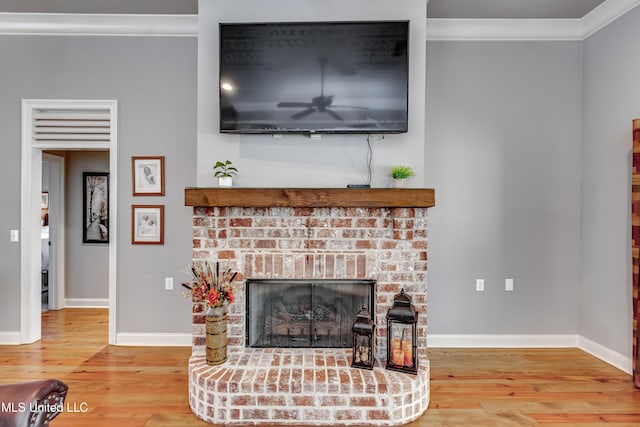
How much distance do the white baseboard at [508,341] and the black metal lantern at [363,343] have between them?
46.8 inches

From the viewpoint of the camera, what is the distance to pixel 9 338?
135 inches

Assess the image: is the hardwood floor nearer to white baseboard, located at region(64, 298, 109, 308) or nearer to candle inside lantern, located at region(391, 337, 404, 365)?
candle inside lantern, located at region(391, 337, 404, 365)

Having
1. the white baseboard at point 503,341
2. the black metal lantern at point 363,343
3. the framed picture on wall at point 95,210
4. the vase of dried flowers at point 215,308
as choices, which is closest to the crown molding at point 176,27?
the framed picture on wall at point 95,210

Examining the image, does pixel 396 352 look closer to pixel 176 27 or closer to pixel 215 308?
pixel 215 308

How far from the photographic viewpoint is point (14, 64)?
3.40 meters

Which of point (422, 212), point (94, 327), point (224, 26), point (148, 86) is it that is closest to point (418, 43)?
point (422, 212)

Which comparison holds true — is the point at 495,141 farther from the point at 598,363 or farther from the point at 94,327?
the point at 94,327

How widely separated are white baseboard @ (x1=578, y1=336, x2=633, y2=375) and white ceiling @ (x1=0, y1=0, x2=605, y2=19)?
111 inches

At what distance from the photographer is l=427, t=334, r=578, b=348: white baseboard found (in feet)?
11.2

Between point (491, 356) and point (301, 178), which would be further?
point (491, 356)

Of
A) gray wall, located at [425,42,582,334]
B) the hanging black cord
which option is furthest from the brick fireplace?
gray wall, located at [425,42,582,334]

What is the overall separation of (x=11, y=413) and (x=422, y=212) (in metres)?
2.33

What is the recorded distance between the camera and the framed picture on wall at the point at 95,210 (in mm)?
4844

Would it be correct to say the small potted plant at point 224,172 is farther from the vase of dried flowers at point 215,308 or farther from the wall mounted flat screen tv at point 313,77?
the vase of dried flowers at point 215,308
